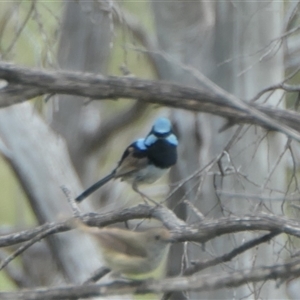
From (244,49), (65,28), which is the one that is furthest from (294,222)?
(65,28)

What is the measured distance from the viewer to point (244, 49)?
4.66m

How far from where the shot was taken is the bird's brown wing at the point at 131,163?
4098mm

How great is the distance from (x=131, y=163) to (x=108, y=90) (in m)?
1.68

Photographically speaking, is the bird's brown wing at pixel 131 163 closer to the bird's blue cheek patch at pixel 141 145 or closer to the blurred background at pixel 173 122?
the bird's blue cheek patch at pixel 141 145

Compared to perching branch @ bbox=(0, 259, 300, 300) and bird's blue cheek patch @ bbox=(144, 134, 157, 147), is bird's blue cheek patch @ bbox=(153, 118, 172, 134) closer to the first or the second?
bird's blue cheek patch @ bbox=(144, 134, 157, 147)

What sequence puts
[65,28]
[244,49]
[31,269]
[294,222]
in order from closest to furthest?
[294,222], [244,49], [31,269], [65,28]

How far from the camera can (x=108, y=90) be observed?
8.06 ft

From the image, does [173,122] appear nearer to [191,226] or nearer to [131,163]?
[131,163]

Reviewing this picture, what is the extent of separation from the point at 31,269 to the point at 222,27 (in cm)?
224

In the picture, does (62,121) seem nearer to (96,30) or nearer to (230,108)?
(96,30)

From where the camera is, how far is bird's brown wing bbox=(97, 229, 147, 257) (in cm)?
250

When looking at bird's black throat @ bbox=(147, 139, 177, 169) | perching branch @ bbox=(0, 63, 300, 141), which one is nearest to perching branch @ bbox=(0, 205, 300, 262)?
perching branch @ bbox=(0, 63, 300, 141)

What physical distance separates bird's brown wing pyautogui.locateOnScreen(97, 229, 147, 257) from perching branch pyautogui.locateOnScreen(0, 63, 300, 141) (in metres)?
0.46

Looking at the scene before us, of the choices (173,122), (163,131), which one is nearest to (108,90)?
(163,131)
